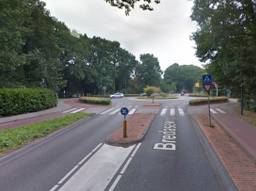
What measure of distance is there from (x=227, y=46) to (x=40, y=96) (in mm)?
19753

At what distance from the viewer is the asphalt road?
7.06 meters

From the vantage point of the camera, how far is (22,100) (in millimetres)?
27359

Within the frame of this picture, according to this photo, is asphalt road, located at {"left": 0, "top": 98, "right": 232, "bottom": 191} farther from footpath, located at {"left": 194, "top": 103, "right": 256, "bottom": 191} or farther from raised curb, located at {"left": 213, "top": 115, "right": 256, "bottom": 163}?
raised curb, located at {"left": 213, "top": 115, "right": 256, "bottom": 163}

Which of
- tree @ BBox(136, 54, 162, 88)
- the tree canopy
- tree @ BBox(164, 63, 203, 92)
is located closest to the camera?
the tree canopy

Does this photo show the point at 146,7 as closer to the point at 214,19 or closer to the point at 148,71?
the point at 214,19

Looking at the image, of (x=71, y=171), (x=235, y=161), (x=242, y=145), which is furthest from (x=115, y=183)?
(x=242, y=145)

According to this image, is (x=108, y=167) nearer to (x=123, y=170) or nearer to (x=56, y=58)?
(x=123, y=170)

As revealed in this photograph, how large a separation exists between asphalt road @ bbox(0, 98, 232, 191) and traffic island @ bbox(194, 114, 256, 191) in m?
0.47

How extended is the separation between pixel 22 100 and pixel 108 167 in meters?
20.9

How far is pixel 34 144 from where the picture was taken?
488 inches

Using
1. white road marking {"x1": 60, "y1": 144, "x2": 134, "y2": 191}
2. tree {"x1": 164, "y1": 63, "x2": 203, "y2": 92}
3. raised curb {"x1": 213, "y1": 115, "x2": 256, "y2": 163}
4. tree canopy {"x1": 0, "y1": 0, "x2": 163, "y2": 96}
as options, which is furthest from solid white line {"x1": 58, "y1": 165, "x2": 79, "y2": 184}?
tree {"x1": 164, "y1": 63, "x2": 203, "y2": 92}

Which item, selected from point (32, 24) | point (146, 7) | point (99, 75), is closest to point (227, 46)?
point (146, 7)

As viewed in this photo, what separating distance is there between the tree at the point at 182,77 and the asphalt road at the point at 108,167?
110128mm

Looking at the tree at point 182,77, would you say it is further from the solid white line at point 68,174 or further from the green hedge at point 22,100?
the solid white line at point 68,174
